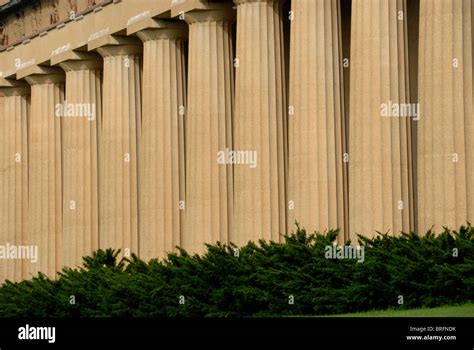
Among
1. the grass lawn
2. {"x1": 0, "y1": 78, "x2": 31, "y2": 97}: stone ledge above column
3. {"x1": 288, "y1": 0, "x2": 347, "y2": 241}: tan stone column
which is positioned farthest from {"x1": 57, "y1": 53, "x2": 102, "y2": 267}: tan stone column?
the grass lawn

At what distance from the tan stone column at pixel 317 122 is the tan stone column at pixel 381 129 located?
3.02 m

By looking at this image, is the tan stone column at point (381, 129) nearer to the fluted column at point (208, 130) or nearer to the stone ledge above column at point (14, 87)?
the fluted column at point (208, 130)

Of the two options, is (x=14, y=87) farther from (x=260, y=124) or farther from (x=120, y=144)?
(x=260, y=124)

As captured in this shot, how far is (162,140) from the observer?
89250 millimetres

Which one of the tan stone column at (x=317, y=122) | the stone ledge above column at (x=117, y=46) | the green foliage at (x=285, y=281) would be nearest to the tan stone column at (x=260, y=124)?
the green foliage at (x=285, y=281)

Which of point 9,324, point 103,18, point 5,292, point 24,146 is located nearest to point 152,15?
point 103,18

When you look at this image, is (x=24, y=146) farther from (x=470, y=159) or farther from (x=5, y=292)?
(x=470, y=159)

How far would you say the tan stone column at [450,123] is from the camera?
6669 cm

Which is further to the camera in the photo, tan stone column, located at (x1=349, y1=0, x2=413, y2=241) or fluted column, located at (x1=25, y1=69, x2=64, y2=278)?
fluted column, located at (x1=25, y1=69, x2=64, y2=278)

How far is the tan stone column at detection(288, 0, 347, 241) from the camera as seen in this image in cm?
7450

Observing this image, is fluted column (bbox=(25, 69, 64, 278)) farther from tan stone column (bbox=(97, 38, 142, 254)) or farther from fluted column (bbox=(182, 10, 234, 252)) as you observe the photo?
fluted column (bbox=(182, 10, 234, 252))

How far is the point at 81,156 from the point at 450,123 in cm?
3560

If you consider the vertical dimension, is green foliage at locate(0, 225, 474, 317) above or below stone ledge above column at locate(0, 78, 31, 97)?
below

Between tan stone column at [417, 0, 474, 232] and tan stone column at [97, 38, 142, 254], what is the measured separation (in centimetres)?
2761
